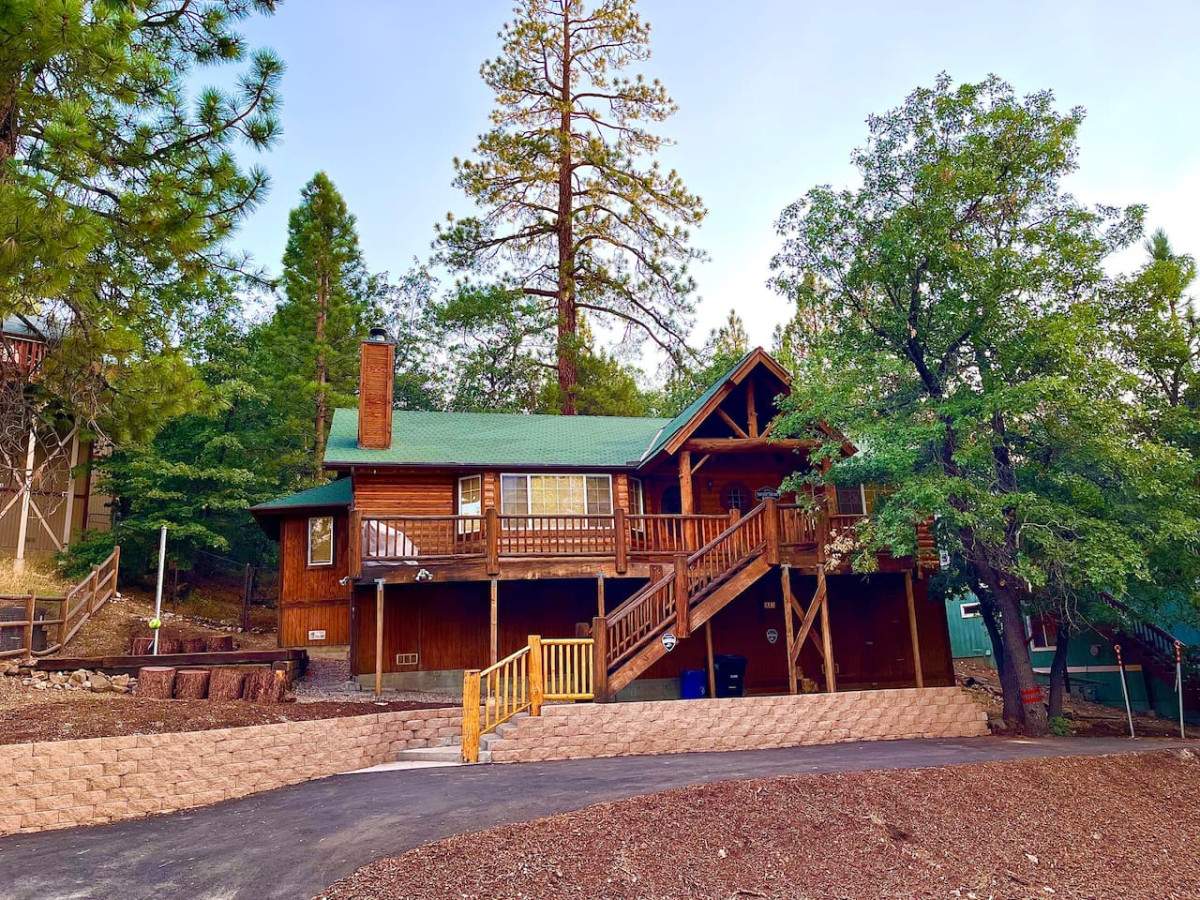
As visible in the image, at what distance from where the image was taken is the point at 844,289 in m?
14.6

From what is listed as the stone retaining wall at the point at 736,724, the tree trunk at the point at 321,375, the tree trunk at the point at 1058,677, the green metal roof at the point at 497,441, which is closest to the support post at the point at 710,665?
the green metal roof at the point at 497,441

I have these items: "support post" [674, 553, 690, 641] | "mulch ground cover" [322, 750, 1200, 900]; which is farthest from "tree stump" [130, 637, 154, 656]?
"mulch ground cover" [322, 750, 1200, 900]

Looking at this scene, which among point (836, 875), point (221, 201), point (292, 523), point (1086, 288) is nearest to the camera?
point (836, 875)

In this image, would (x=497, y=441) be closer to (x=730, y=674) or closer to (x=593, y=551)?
(x=593, y=551)

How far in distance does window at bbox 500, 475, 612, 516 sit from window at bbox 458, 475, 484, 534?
454mm

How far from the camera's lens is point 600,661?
12.4 m

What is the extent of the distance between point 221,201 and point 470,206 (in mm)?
20402

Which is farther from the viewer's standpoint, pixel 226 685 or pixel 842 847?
pixel 226 685

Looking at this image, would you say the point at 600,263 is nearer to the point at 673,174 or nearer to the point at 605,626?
the point at 673,174

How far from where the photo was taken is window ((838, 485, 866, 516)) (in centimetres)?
1873

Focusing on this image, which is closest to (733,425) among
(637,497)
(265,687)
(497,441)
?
(637,497)

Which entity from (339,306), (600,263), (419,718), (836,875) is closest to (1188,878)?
(836,875)

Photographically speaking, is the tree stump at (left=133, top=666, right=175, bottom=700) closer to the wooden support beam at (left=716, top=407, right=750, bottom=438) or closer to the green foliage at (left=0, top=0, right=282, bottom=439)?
the green foliage at (left=0, top=0, right=282, bottom=439)

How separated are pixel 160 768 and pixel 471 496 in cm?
929
